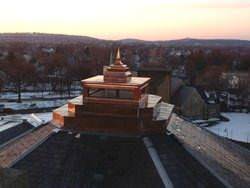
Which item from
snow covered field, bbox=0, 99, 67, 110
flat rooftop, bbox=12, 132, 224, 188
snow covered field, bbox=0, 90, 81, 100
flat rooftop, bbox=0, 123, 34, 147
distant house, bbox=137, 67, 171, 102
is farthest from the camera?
snow covered field, bbox=0, 90, 81, 100

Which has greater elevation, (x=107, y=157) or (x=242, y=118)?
(x=107, y=157)

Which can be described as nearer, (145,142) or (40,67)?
(145,142)

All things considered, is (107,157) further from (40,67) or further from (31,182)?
(40,67)

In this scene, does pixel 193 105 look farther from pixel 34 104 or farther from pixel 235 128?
pixel 34 104

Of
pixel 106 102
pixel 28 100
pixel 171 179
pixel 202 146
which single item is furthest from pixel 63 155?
pixel 28 100

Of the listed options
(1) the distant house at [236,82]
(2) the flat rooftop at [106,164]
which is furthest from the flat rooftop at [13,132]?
(1) the distant house at [236,82]

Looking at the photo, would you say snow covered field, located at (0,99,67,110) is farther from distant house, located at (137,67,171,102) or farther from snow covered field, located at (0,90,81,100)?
distant house, located at (137,67,171,102)

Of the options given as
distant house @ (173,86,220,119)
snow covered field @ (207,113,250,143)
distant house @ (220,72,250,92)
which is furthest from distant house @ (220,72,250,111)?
distant house @ (173,86,220,119)
